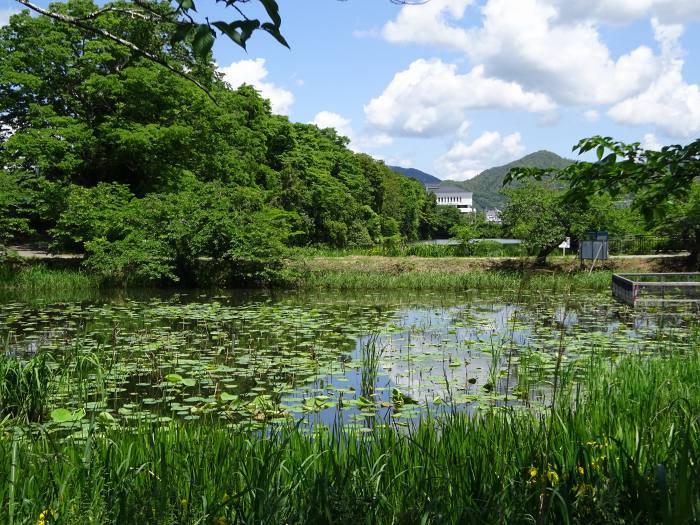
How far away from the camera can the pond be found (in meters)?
5.91

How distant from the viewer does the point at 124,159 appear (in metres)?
26.0

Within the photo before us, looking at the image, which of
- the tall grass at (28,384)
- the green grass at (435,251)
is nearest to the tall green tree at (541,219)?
the green grass at (435,251)

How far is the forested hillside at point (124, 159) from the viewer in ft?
67.1

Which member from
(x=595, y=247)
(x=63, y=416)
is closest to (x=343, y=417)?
(x=63, y=416)

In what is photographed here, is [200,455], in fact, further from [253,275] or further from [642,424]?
[253,275]

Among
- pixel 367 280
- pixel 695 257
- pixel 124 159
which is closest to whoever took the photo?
pixel 367 280

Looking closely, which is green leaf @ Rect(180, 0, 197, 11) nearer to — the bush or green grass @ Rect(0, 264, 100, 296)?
green grass @ Rect(0, 264, 100, 296)

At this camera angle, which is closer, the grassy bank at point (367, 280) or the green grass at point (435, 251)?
the grassy bank at point (367, 280)

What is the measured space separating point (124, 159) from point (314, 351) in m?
20.0

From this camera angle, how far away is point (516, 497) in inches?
110

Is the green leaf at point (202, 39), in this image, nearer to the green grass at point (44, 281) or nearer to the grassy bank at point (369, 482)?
the grassy bank at point (369, 482)

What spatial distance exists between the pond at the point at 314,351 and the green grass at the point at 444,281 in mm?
3304

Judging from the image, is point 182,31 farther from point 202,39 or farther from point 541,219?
point 541,219

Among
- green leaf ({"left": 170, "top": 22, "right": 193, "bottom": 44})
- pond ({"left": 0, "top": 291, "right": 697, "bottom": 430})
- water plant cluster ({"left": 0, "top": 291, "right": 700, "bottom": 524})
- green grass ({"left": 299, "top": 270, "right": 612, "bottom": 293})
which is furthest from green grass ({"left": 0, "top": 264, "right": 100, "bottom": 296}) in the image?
green leaf ({"left": 170, "top": 22, "right": 193, "bottom": 44})
